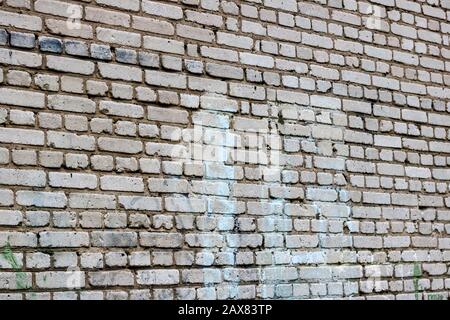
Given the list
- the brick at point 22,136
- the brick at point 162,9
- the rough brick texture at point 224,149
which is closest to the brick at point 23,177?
the rough brick texture at point 224,149

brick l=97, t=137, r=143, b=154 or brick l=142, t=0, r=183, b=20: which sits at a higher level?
brick l=142, t=0, r=183, b=20

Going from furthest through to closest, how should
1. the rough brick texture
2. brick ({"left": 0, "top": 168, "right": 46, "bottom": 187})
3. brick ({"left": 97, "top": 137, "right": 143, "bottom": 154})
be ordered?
brick ({"left": 97, "top": 137, "right": 143, "bottom": 154}), the rough brick texture, brick ({"left": 0, "top": 168, "right": 46, "bottom": 187})

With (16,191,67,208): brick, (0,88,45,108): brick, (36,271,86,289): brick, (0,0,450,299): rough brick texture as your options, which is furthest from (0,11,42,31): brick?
(36,271,86,289): brick

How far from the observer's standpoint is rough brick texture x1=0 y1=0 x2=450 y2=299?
3.20 meters

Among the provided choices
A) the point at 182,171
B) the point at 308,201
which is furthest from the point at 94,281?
the point at 308,201

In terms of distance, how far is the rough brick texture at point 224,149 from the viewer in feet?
10.5

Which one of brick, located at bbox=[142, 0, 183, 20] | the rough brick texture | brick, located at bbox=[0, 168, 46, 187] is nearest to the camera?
brick, located at bbox=[0, 168, 46, 187]

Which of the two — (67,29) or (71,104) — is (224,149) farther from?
(67,29)

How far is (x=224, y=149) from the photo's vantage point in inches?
146

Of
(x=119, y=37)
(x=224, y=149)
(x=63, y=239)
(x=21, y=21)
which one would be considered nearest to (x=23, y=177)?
(x=63, y=239)

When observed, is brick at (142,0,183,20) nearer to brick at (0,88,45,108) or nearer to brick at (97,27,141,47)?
brick at (97,27,141,47)

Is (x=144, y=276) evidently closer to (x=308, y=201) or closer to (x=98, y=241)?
(x=98, y=241)

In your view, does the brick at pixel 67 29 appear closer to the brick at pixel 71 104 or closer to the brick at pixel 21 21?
the brick at pixel 21 21

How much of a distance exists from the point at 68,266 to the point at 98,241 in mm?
173
